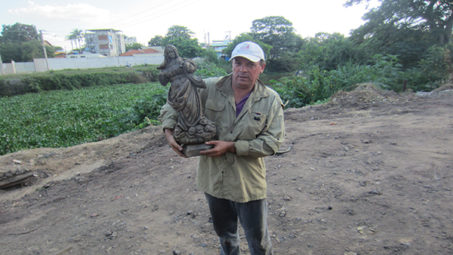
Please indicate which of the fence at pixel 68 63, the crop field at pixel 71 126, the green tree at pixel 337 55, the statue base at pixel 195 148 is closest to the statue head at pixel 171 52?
the statue base at pixel 195 148

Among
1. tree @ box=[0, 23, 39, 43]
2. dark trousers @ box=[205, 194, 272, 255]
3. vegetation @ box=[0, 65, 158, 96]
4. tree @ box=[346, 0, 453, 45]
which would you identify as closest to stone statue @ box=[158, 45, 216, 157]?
dark trousers @ box=[205, 194, 272, 255]

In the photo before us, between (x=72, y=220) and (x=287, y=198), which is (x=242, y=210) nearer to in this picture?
(x=287, y=198)

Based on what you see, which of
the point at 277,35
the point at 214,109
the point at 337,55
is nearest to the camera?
the point at 214,109

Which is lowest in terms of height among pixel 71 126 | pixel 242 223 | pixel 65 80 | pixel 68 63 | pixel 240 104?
pixel 71 126

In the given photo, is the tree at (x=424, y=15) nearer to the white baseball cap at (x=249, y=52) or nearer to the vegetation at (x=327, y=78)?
the vegetation at (x=327, y=78)

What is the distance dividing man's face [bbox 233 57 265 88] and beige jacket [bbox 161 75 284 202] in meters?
0.09

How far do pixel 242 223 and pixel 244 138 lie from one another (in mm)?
710

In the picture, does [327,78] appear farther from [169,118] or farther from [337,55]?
[169,118]

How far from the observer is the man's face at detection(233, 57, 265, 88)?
1927 millimetres

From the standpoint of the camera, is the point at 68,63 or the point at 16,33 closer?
the point at 68,63

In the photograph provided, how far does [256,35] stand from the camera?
39750mm

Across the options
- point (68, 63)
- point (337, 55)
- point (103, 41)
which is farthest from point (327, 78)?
point (103, 41)

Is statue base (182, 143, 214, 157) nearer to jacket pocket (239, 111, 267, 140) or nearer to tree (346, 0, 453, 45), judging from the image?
jacket pocket (239, 111, 267, 140)

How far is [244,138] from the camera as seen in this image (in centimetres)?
194
